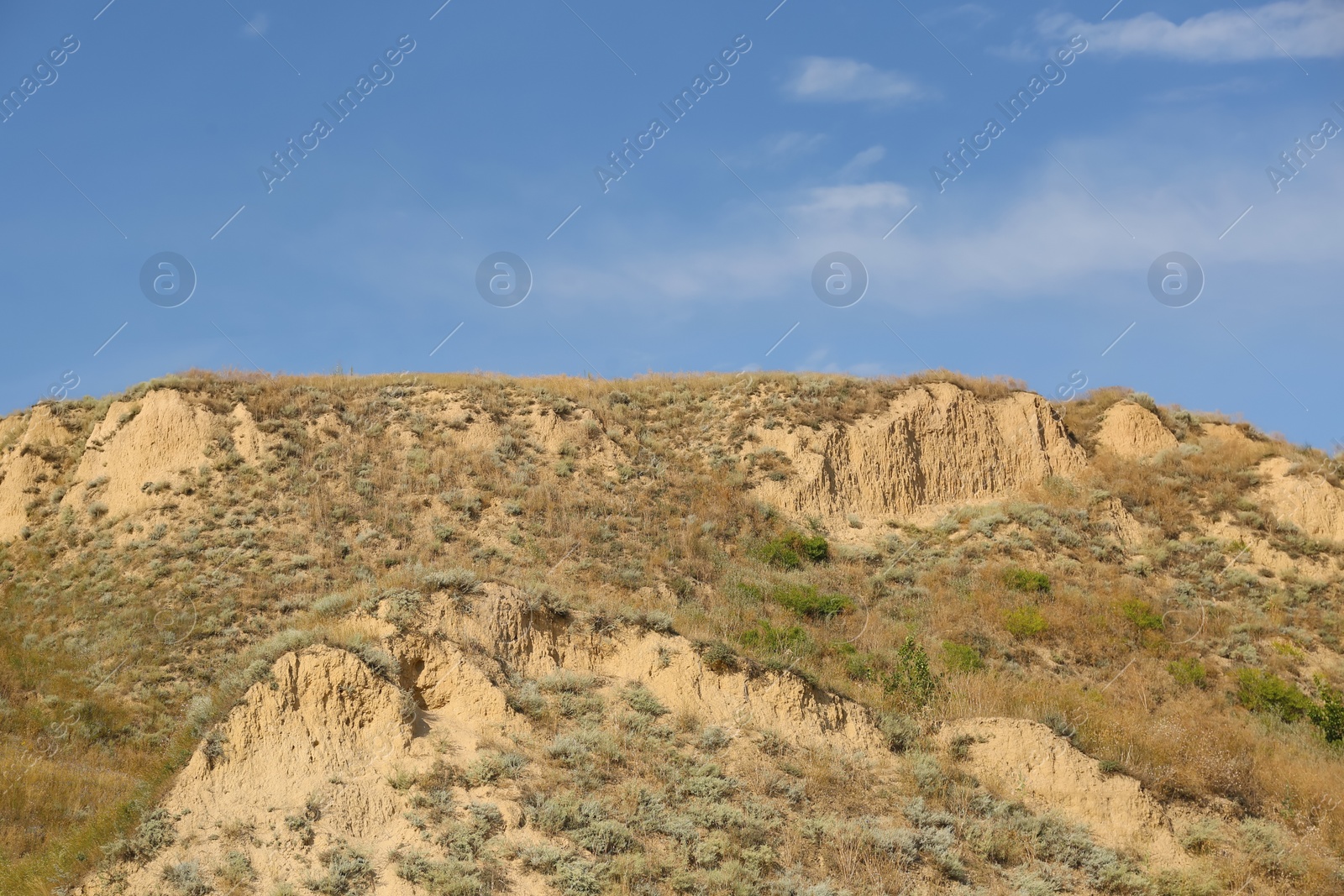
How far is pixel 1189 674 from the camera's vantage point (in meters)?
21.7

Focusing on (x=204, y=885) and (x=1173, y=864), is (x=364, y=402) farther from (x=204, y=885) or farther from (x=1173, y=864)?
(x=1173, y=864)

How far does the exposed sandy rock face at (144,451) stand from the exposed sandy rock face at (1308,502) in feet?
103

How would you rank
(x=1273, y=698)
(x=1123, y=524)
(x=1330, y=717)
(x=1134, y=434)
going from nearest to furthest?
(x=1330, y=717)
(x=1273, y=698)
(x=1123, y=524)
(x=1134, y=434)

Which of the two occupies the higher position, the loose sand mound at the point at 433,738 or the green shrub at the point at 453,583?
the green shrub at the point at 453,583

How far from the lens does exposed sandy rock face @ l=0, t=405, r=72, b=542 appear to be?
2778cm

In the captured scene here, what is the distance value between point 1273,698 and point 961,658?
697cm

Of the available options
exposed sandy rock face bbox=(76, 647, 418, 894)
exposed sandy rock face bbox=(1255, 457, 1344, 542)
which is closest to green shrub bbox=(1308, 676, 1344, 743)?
exposed sandy rock face bbox=(1255, 457, 1344, 542)

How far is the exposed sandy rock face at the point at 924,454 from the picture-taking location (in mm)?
30391

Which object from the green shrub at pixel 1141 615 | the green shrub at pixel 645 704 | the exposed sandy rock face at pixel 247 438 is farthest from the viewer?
the exposed sandy rock face at pixel 247 438

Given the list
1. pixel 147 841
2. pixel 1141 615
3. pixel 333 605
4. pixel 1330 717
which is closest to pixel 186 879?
pixel 147 841

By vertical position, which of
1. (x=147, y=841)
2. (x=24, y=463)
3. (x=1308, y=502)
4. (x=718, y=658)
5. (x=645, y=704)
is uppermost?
(x=24, y=463)

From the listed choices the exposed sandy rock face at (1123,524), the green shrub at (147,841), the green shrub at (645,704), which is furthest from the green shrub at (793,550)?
the green shrub at (147,841)

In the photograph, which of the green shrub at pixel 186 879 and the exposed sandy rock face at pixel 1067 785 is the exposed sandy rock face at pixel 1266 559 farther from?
the green shrub at pixel 186 879

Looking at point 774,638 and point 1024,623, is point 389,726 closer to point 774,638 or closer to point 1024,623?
point 774,638
